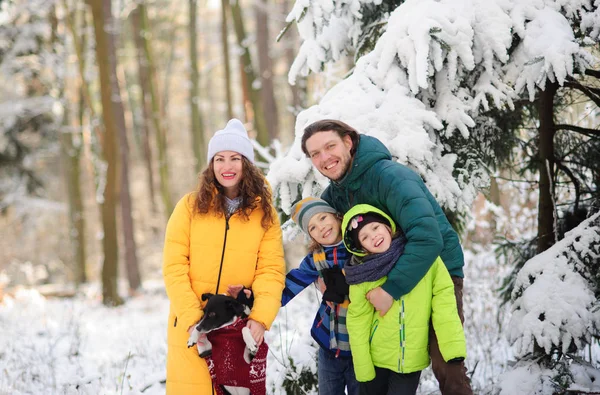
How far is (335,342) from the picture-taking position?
9.95 feet

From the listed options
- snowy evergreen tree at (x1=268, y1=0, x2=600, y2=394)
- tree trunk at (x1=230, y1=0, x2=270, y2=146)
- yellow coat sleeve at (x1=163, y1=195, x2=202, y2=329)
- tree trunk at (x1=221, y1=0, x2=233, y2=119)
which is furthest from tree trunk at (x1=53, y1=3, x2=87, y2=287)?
yellow coat sleeve at (x1=163, y1=195, x2=202, y2=329)

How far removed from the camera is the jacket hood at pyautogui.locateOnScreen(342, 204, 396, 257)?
2707 millimetres

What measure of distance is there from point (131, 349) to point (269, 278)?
12.4ft

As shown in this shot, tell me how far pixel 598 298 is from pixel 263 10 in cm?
1044

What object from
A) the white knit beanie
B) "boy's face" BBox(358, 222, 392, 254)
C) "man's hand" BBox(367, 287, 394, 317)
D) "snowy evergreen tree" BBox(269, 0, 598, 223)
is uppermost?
"snowy evergreen tree" BBox(269, 0, 598, 223)

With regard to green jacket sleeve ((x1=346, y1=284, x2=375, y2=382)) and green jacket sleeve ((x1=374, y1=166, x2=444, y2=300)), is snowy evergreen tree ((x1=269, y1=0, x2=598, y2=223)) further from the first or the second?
green jacket sleeve ((x1=346, y1=284, x2=375, y2=382))

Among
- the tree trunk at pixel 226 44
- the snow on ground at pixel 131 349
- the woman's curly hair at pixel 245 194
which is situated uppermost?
the tree trunk at pixel 226 44

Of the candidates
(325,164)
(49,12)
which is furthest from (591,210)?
(49,12)

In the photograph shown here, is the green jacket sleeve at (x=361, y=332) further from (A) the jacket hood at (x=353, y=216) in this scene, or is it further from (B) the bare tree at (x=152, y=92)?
(B) the bare tree at (x=152, y=92)

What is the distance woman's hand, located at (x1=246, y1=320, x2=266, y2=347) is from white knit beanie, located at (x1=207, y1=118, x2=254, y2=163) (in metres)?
1.03

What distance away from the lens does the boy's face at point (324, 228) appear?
2.93 m

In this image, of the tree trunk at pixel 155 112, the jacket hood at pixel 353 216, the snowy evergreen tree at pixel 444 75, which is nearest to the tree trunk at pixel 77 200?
the tree trunk at pixel 155 112

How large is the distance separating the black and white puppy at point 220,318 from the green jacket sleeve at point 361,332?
0.59m

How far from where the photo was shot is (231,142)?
10.1ft
